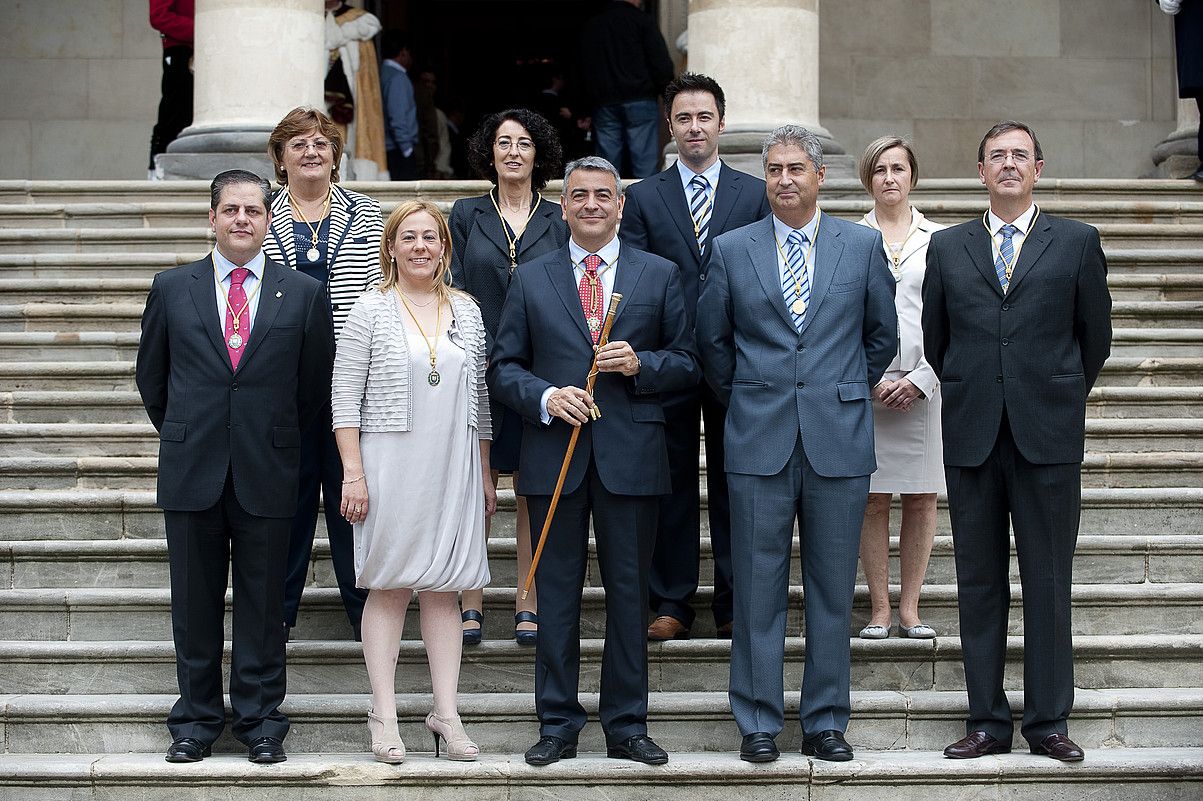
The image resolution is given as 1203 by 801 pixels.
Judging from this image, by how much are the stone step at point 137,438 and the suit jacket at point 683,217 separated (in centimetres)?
229

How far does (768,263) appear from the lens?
19.6 feet

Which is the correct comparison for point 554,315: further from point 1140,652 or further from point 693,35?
point 693,35

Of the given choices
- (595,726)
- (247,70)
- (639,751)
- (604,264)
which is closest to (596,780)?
(639,751)

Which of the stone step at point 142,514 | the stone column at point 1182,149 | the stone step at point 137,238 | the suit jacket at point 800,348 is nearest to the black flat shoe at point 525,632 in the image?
Answer: the stone step at point 142,514

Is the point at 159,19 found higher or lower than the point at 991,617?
higher

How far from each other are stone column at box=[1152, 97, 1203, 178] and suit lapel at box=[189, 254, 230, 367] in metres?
7.40

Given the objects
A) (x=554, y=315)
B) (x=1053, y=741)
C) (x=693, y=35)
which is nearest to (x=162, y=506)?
(x=554, y=315)

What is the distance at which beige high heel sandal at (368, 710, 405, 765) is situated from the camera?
5.73 meters

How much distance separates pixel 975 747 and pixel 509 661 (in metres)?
1.77

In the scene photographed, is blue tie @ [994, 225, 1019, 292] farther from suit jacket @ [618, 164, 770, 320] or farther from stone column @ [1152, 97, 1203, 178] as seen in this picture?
stone column @ [1152, 97, 1203, 178]

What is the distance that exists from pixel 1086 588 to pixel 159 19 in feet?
25.7

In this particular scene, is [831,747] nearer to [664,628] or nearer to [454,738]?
[664,628]

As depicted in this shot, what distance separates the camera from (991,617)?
5883 millimetres

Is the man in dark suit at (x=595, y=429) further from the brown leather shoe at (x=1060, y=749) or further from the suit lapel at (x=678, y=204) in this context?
the brown leather shoe at (x=1060, y=749)
